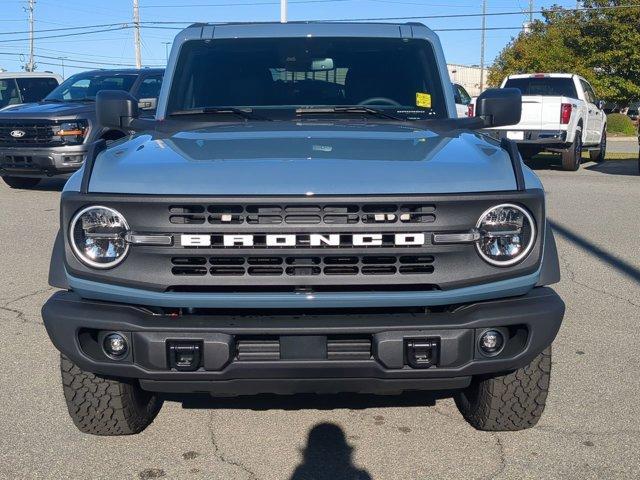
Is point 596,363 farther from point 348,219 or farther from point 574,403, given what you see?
point 348,219

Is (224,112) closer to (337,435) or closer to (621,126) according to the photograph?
(337,435)

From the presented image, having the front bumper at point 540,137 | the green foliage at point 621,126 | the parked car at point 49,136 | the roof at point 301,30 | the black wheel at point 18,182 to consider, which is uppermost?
the roof at point 301,30

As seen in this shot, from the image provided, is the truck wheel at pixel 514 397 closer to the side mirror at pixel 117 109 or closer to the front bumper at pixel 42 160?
the side mirror at pixel 117 109

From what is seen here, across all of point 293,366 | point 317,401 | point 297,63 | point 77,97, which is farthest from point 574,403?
point 77,97

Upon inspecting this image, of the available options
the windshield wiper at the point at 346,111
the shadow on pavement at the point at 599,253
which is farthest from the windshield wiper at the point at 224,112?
the shadow on pavement at the point at 599,253

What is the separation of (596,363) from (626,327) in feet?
2.91

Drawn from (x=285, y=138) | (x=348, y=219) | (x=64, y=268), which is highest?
(x=285, y=138)

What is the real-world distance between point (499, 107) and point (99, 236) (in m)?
2.43

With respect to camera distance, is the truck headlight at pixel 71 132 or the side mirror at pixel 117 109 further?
the truck headlight at pixel 71 132

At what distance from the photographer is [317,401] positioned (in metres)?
4.14

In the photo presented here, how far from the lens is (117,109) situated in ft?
14.6

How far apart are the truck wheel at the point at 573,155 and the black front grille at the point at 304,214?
546 inches

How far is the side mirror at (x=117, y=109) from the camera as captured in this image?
14.5ft

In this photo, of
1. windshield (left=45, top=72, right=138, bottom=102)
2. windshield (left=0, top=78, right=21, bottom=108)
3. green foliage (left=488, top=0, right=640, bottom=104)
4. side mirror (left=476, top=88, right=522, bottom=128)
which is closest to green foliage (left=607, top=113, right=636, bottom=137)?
green foliage (left=488, top=0, right=640, bottom=104)
